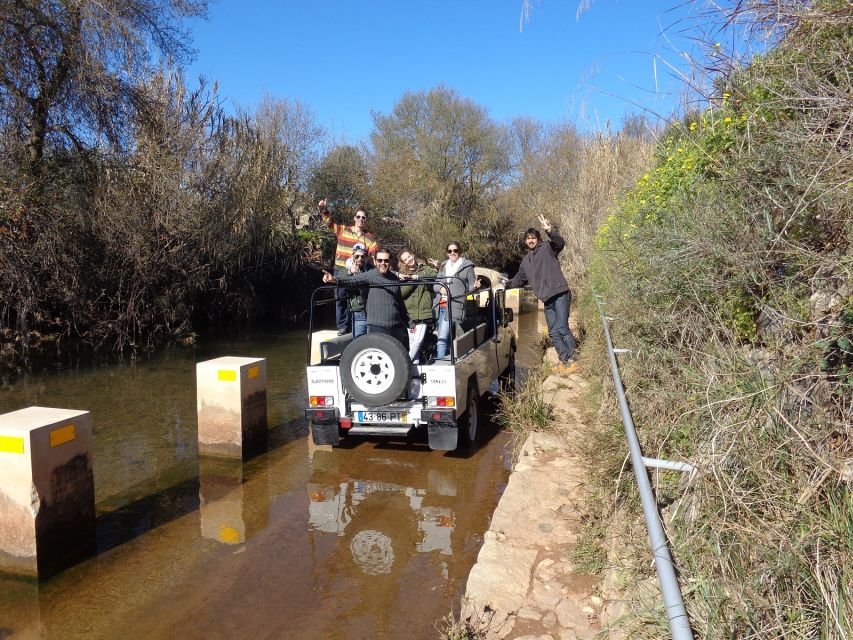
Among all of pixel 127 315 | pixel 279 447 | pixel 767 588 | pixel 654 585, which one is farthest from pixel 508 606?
pixel 127 315

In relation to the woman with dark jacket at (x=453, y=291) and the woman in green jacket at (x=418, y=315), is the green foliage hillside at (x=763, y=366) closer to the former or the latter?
the woman with dark jacket at (x=453, y=291)

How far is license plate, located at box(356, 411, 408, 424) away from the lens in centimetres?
694

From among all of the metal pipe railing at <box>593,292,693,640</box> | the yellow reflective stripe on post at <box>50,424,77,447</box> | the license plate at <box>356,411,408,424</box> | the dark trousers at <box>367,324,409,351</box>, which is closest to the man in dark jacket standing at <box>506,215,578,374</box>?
the dark trousers at <box>367,324,409,351</box>

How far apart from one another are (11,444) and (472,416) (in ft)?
14.7

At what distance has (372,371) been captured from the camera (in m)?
6.72

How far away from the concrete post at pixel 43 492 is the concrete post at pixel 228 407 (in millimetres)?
2037

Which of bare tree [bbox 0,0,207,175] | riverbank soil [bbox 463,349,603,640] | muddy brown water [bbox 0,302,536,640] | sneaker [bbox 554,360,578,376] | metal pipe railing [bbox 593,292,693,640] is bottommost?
muddy brown water [bbox 0,302,536,640]

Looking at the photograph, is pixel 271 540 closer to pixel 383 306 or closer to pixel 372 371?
pixel 372 371

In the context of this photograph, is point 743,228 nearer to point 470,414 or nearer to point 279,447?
point 470,414

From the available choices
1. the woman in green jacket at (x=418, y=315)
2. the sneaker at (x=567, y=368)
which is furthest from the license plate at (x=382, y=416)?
the sneaker at (x=567, y=368)

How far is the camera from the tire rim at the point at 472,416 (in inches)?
297

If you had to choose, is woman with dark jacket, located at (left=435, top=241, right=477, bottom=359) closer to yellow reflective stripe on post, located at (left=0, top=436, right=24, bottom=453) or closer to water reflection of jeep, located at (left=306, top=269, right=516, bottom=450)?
water reflection of jeep, located at (left=306, top=269, right=516, bottom=450)

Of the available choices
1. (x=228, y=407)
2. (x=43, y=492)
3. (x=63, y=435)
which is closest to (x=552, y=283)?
(x=228, y=407)

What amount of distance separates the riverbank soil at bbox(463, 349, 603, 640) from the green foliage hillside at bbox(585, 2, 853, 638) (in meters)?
0.47
